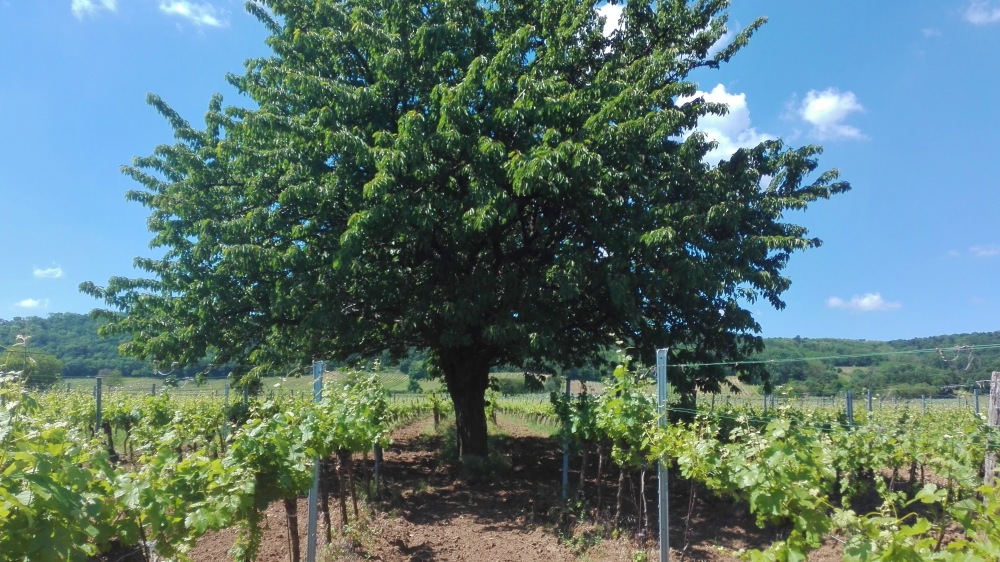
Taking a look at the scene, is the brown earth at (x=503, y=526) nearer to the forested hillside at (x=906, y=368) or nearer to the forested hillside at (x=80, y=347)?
the forested hillside at (x=906, y=368)

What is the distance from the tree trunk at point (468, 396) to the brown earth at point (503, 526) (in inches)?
16.3

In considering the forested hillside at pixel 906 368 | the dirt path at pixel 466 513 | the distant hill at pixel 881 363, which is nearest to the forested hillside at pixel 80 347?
the distant hill at pixel 881 363

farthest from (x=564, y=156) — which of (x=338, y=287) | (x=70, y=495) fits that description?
(x=70, y=495)

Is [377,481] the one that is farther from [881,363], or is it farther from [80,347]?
[80,347]

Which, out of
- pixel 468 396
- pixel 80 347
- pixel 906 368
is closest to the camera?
pixel 906 368

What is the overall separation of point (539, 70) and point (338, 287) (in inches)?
161

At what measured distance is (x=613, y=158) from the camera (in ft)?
28.5

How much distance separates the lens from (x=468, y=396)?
10766 millimetres

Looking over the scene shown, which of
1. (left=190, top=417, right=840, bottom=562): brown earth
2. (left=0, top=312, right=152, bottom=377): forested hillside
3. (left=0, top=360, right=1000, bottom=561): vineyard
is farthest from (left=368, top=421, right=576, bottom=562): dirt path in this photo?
(left=0, top=312, right=152, bottom=377): forested hillside

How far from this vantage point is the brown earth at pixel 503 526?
21.5 feet

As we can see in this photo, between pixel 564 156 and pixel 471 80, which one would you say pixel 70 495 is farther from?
pixel 471 80

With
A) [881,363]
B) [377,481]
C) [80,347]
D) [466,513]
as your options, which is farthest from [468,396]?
[80,347]

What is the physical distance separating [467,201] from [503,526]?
13.1 ft

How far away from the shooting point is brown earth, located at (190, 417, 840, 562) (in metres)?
6.56
